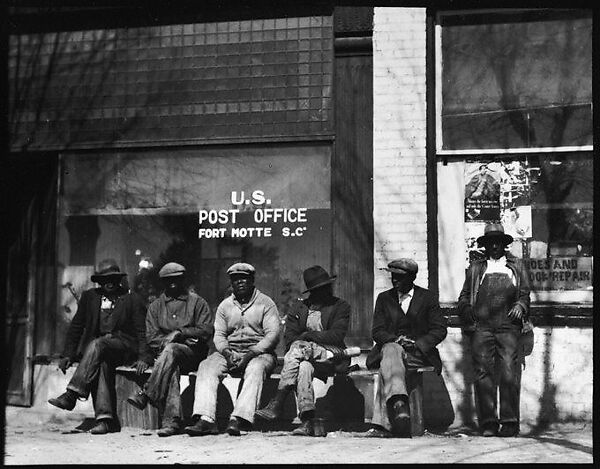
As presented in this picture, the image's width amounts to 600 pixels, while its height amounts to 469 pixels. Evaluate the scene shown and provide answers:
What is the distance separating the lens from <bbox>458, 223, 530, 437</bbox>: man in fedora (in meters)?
9.62

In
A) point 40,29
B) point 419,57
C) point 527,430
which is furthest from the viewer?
point 40,29

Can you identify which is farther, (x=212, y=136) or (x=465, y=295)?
(x=212, y=136)

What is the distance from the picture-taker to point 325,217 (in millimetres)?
10969

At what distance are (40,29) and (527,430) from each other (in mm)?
7024

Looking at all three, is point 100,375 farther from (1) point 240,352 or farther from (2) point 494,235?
(2) point 494,235

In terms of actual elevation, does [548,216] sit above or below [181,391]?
above

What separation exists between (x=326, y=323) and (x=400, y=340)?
0.78 meters

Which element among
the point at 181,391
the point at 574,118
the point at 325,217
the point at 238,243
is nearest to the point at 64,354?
the point at 181,391

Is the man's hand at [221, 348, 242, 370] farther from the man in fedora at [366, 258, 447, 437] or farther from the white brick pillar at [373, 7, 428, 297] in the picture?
the white brick pillar at [373, 7, 428, 297]

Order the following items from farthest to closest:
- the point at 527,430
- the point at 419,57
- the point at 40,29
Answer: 1. the point at 40,29
2. the point at 419,57
3. the point at 527,430

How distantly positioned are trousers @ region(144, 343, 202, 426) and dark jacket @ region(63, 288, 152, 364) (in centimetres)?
46

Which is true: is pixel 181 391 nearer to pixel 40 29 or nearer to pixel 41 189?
pixel 41 189

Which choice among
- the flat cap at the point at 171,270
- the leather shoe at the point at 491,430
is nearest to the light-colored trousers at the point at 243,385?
the flat cap at the point at 171,270

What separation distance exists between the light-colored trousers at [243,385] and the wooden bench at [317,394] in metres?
0.24
